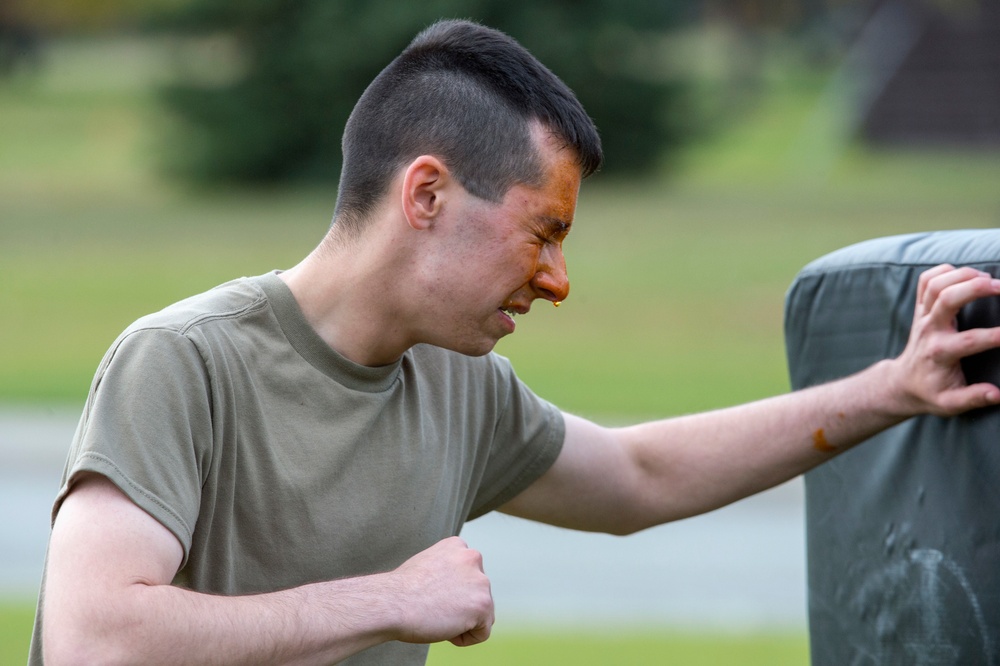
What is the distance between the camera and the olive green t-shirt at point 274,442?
2234 millimetres

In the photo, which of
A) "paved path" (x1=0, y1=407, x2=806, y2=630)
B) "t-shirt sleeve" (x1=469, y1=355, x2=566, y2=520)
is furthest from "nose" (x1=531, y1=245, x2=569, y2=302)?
"paved path" (x1=0, y1=407, x2=806, y2=630)

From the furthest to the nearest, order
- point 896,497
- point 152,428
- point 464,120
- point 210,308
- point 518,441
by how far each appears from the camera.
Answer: point 518,441, point 896,497, point 464,120, point 210,308, point 152,428

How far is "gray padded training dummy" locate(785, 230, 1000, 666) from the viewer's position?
2.63m

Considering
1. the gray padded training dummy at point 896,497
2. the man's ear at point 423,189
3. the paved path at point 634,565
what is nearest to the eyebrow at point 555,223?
the man's ear at point 423,189

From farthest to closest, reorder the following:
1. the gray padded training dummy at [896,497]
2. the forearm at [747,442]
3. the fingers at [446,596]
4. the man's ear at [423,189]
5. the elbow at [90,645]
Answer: the forearm at [747,442]
the gray padded training dummy at [896,497]
the man's ear at [423,189]
the fingers at [446,596]
the elbow at [90,645]

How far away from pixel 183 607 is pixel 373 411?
62 cm

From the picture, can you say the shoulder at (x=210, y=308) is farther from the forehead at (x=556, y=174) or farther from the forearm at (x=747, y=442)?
the forearm at (x=747, y=442)

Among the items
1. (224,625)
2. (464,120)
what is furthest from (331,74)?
(224,625)

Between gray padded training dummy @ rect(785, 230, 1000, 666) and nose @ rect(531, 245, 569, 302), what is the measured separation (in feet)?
2.11

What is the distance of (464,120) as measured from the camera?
2584mm

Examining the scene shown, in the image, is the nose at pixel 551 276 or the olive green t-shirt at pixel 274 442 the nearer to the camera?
the olive green t-shirt at pixel 274 442

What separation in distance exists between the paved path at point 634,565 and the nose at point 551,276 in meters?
3.89

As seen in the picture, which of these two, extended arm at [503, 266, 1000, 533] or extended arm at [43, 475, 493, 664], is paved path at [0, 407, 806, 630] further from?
extended arm at [43, 475, 493, 664]

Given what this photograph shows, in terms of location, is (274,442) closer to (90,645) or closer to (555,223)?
(90,645)
